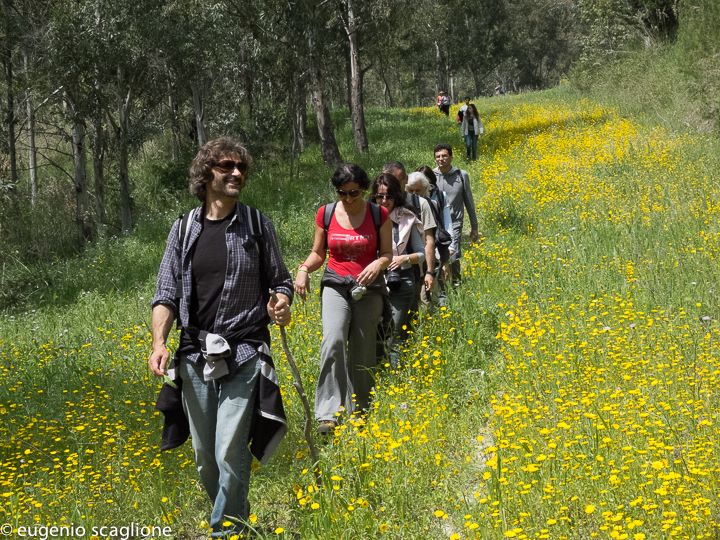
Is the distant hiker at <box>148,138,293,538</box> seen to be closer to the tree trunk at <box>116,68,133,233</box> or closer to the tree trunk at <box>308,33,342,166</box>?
the tree trunk at <box>308,33,342,166</box>

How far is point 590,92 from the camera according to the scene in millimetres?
27062

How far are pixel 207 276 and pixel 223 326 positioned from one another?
0.85 feet

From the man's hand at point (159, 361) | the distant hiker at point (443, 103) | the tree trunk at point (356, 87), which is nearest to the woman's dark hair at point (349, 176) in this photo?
the man's hand at point (159, 361)

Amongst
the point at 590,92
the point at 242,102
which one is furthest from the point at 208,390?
the point at 242,102

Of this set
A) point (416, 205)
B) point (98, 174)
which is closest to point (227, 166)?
point (416, 205)

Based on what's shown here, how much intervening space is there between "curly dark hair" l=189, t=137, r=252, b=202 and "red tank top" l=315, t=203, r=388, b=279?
1.41 meters

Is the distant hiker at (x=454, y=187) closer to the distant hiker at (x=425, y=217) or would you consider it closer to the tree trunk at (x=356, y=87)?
the distant hiker at (x=425, y=217)

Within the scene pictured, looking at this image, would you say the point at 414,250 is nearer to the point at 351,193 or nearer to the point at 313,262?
the point at 313,262

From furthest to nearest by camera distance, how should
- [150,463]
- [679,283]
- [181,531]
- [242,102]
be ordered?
[242,102]
[679,283]
[150,463]
[181,531]

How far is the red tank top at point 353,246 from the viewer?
523cm

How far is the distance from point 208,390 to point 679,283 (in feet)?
14.8

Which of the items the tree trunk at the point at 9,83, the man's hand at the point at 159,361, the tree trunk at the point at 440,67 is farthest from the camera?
the tree trunk at the point at 440,67

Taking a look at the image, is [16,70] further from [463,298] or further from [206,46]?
[463,298]

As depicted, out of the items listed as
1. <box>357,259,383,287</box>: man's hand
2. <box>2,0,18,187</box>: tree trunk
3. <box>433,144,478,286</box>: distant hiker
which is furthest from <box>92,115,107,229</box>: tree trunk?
<box>357,259,383,287</box>: man's hand
